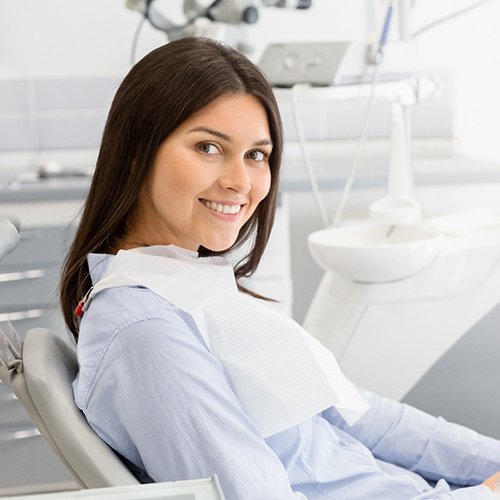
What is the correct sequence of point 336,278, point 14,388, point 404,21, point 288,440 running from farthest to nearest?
point 404,21 → point 336,278 → point 288,440 → point 14,388

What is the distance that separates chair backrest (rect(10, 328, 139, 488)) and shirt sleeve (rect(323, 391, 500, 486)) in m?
0.56

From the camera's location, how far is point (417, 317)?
2094 mm

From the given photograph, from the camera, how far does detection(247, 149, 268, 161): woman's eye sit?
1288 millimetres

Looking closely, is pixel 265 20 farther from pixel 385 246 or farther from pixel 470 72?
pixel 385 246

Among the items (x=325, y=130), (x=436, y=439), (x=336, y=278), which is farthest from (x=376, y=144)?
(x=436, y=439)

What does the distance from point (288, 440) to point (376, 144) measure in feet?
6.84

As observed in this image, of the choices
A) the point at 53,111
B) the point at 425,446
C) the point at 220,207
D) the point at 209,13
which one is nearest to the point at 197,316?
the point at 220,207

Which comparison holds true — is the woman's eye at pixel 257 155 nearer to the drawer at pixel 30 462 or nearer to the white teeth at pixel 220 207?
the white teeth at pixel 220 207

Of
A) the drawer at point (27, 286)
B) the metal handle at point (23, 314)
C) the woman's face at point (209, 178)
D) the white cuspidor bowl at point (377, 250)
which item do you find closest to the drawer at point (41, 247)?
the drawer at point (27, 286)

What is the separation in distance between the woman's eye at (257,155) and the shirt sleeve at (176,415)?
33cm

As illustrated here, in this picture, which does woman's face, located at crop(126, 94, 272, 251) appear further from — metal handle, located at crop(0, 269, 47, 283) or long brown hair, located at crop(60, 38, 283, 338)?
metal handle, located at crop(0, 269, 47, 283)

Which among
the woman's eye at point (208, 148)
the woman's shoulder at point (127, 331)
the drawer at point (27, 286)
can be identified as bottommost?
the drawer at point (27, 286)

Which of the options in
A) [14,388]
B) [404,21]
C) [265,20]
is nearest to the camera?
[14,388]

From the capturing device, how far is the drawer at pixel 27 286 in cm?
251
